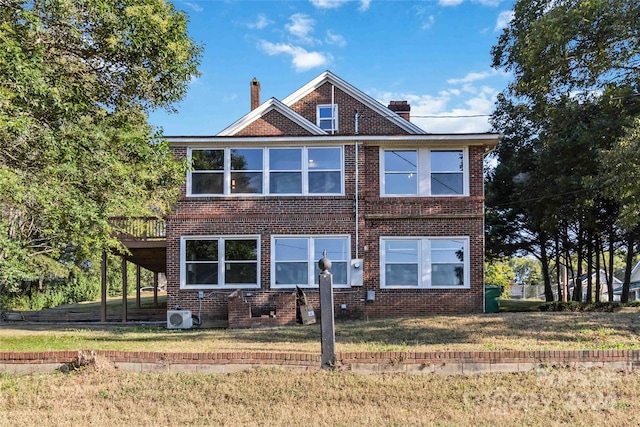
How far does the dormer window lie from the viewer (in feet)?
67.3

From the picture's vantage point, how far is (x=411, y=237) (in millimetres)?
14891

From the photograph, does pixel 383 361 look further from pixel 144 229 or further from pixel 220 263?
pixel 144 229

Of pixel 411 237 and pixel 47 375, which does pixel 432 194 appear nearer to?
pixel 411 237

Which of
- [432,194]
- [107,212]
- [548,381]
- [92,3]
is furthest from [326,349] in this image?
[432,194]

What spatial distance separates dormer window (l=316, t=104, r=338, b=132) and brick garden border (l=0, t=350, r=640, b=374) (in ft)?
46.3

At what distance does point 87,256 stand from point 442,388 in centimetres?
717

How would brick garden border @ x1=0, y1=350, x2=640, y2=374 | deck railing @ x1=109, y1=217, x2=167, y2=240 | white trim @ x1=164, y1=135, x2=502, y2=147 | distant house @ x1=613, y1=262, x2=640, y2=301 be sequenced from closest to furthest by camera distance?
1. brick garden border @ x1=0, y1=350, x2=640, y2=374
2. white trim @ x1=164, y1=135, x2=502, y2=147
3. deck railing @ x1=109, y1=217, x2=167, y2=240
4. distant house @ x1=613, y1=262, x2=640, y2=301

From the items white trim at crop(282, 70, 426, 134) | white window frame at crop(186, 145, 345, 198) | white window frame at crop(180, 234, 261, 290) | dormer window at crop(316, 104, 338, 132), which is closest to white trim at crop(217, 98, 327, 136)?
white trim at crop(282, 70, 426, 134)

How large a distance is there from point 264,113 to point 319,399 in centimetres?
1336

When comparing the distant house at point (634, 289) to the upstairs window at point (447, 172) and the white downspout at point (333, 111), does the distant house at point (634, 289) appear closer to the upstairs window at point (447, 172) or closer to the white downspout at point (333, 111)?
the white downspout at point (333, 111)

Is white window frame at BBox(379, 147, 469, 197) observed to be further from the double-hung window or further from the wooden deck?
the wooden deck

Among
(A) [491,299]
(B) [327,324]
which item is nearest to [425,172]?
(A) [491,299]

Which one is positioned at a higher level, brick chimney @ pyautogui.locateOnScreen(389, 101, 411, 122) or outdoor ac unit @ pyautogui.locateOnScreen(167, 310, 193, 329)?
brick chimney @ pyautogui.locateOnScreen(389, 101, 411, 122)

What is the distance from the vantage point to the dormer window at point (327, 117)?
2052 centimetres
